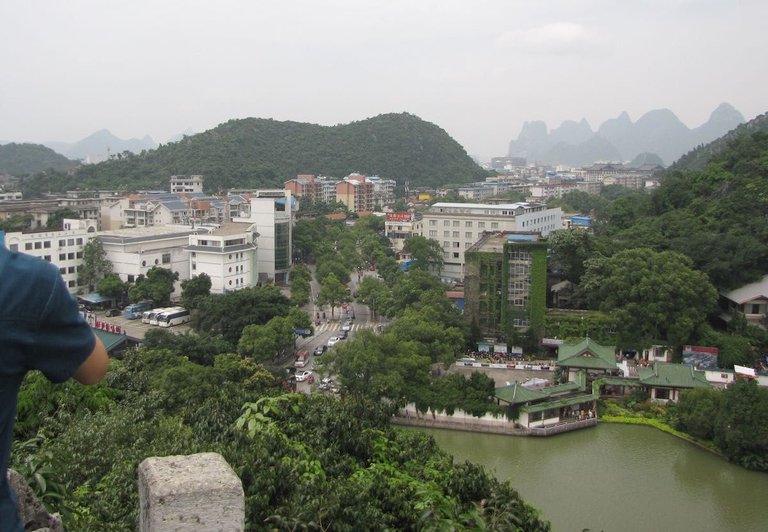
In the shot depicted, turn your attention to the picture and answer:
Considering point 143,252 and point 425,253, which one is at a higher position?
point 143,252

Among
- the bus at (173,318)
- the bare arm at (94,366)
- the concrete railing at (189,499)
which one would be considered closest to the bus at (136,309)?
the bus at (173,318)

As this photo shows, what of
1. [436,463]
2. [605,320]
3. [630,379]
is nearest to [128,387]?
[436,463]

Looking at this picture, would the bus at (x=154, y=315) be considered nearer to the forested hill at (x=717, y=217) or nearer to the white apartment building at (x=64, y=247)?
the white apartment building at (x=64, y=247)

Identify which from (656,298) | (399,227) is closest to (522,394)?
(656,298)

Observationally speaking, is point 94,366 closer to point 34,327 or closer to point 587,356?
point 34,327

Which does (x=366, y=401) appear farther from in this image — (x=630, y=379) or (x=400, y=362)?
(x=630, y=379)

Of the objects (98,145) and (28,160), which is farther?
(98,145)
